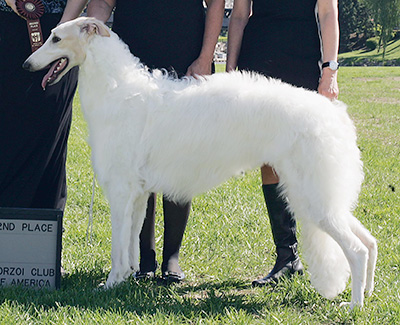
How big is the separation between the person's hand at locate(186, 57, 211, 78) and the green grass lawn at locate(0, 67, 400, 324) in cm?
148

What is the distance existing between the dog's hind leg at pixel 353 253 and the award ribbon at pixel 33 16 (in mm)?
2325

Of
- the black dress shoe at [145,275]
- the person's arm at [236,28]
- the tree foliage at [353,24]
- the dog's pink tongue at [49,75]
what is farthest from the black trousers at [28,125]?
the tree foliage at [353,24]

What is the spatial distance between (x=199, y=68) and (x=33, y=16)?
4.01 feet

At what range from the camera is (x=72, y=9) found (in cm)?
404

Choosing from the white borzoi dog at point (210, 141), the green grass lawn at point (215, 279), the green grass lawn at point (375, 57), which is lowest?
the green grass lawn at point (215, 279)

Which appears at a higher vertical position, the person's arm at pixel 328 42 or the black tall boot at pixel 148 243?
the person's arm at pixel 328 42

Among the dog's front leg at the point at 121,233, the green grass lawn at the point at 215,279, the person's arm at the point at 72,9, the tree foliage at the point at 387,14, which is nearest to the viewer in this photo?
the green grass lawn at the point at 215,279

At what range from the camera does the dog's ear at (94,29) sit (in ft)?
12.1

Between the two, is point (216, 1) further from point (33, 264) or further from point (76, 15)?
point (33, 264)

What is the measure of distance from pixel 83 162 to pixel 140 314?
417 centimetres

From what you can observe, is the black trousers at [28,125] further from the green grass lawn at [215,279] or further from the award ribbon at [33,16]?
the green grass lawn at [215,279]

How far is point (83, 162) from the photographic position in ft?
24.4

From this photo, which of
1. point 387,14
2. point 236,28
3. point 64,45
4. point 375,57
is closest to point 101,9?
point 64,45

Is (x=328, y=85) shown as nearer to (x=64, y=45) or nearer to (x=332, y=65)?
(x=332, y=65)
